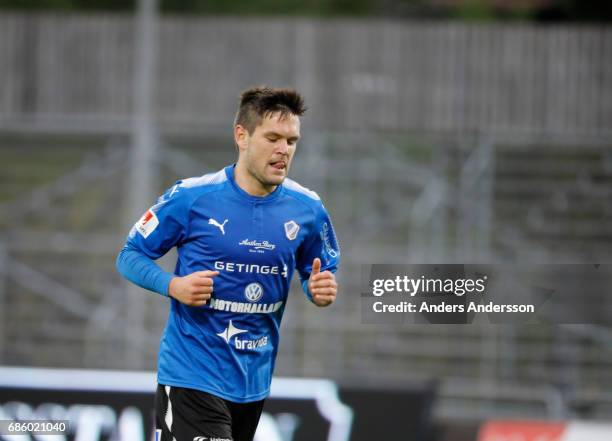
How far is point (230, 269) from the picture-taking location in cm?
515

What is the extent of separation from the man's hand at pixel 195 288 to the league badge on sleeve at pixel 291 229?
18.9 inches

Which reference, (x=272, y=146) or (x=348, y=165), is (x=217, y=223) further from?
(x=348, y=165)

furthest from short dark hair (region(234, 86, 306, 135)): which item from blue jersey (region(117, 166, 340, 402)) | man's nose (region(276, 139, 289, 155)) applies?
blue jersey (region(117, 166, 340, 402))

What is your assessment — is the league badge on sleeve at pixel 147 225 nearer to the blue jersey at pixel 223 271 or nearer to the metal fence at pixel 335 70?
the blue jersey at pixel 223 271

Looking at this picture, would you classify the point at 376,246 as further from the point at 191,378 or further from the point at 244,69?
the point at 191,378

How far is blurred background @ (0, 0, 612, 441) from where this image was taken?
1125 centimetres

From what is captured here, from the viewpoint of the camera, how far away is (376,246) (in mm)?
11773

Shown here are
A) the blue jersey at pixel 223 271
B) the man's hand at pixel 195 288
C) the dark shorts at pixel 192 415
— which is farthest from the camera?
the blue jersey at pixel 223 271

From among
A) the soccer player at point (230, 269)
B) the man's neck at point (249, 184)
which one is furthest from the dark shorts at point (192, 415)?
the man's neck at point (249, 184)

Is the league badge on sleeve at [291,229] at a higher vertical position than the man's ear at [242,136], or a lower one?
lower

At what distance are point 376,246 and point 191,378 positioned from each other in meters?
6.79

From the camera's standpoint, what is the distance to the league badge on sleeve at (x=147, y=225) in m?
5.19

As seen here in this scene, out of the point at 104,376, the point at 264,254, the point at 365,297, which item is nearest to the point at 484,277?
the point at 365,297

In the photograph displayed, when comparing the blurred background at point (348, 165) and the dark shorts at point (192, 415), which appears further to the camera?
the blurred background at point (348, 165)
